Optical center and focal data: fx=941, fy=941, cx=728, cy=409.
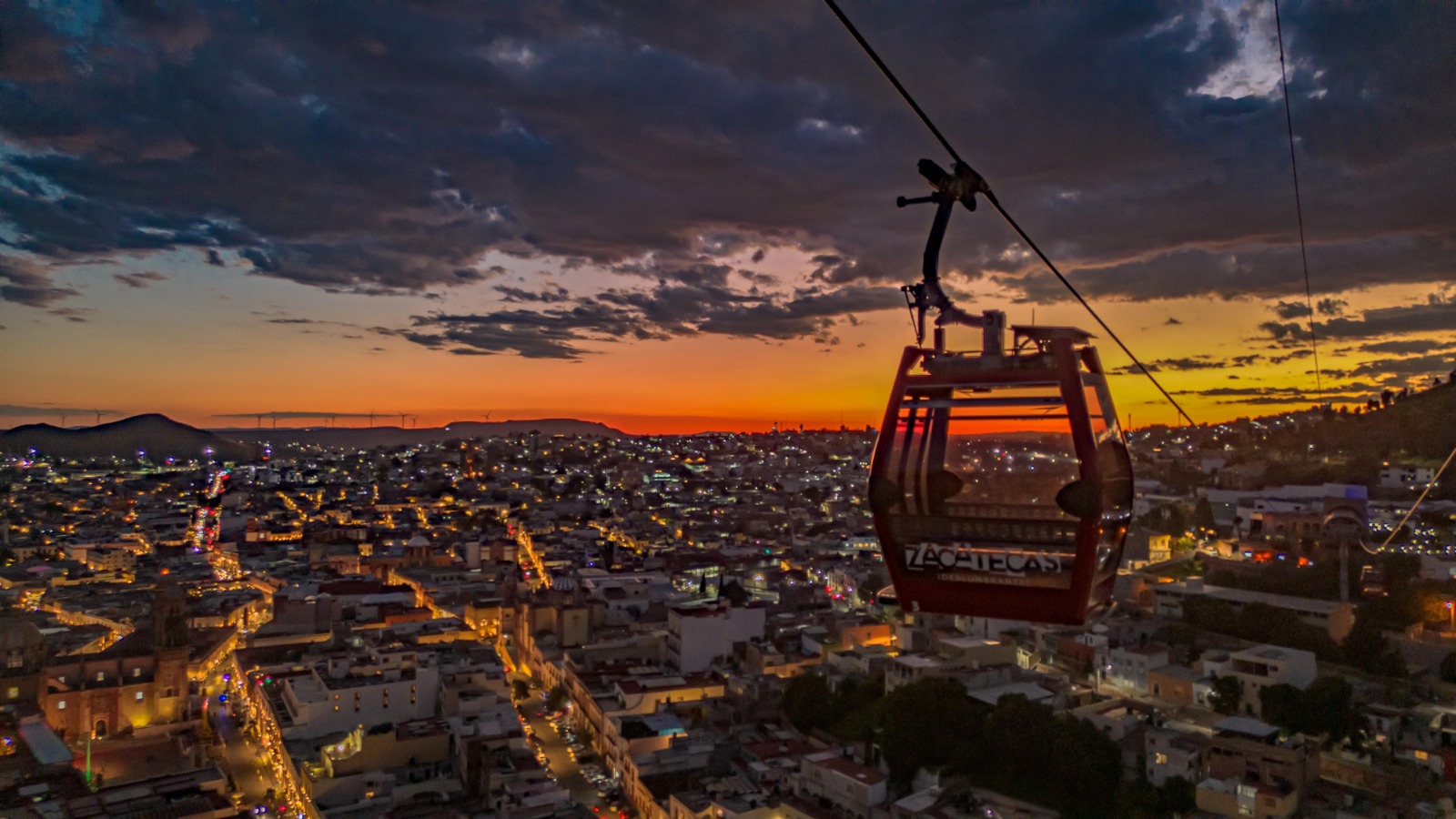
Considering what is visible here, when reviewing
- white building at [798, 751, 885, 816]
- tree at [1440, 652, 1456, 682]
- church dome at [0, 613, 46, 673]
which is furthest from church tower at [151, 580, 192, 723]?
tree at [1440, 652, 1456, 682]

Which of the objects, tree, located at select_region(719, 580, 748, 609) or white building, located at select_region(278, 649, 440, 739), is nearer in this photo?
white building, located at select_region(278, 649, 440, 739)

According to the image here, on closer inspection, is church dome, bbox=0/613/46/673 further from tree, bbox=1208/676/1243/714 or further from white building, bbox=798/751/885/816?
tree, bbox=1208/676/1243/714

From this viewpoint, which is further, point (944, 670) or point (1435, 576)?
point (1435, 576)

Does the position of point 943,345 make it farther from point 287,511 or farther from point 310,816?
point 287,511

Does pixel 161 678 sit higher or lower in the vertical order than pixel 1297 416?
lower

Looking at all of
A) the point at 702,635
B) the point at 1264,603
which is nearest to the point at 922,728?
the point at 702,635

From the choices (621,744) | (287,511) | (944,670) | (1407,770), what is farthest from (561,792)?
(287,511)

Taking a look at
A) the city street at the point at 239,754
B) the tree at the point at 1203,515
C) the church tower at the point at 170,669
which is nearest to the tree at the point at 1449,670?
the tree at the point at 1203,515
